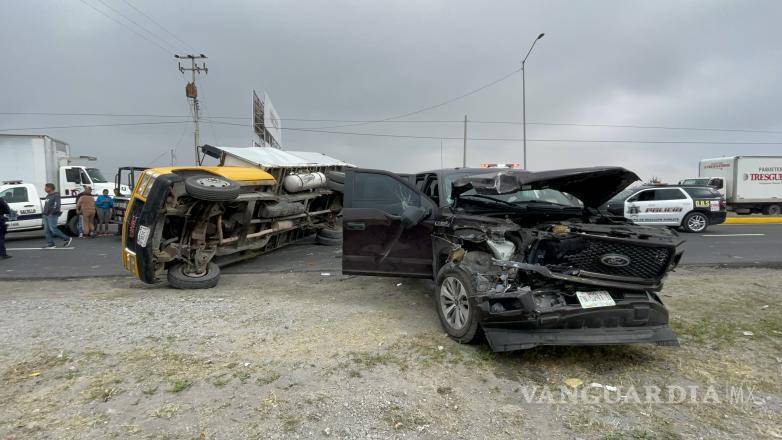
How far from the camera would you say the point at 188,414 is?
3.02 m

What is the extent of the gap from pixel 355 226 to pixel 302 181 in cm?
448

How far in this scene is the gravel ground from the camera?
2.90 meters

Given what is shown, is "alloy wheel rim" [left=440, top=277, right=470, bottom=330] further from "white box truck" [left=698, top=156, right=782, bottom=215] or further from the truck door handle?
"white box truck" [left=698, top=156, right=782, bottom=215]

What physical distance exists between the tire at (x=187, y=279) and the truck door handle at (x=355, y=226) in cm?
253

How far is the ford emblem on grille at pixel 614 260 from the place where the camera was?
12.1ft

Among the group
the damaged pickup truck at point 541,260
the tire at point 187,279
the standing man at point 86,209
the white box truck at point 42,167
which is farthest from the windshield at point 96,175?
the damaged pickup truck at point 541,260

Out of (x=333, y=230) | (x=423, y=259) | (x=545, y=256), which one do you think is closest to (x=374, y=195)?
(x=423, y=259)

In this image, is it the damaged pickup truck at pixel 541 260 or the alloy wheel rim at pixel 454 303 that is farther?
the alloy wheel rim at pixel 454 303

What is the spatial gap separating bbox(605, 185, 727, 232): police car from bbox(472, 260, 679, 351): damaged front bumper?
35.1 feet

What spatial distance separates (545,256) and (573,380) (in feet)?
3.26

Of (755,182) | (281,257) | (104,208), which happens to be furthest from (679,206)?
Answer: (104,208)

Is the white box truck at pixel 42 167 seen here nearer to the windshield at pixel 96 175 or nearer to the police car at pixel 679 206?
the windshield at pixel 96 175

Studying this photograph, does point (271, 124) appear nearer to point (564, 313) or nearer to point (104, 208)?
point (104, 208)

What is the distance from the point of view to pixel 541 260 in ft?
12.7
